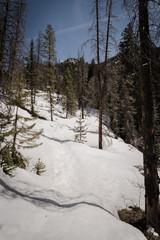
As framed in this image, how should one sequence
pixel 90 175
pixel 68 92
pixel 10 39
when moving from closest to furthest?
1. pixel 10 39
2. pixel 90 175
3. pixel 68 92

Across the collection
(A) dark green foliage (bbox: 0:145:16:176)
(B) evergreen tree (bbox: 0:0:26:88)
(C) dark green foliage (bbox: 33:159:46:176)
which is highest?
(B) evergreen tree (bbox: 0:0:26:88)

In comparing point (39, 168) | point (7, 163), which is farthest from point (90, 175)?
point (7, 163)

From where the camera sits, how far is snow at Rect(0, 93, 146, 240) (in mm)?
2499

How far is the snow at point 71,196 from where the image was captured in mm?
Answer: 2499

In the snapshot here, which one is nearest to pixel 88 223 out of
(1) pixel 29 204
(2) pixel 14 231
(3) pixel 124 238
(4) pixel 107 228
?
(4) pixel 107 228

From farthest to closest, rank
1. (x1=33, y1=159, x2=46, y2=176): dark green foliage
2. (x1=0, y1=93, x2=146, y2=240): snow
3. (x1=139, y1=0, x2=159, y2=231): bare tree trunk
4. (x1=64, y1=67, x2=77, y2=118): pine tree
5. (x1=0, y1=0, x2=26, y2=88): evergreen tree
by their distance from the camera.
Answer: (x1=64, y1=67, x2=77, y2=118): pine tree, (x1=33, y1=159, x2=46, y2=176): dark green foliage, (x1=0, y1=0, x2=26, y2=88): evergreen tree, (x1=139, y1=0, x2=159, y2=231): bare tree trunk, (x1=0, y1=93, x2=146, y2=240): snow

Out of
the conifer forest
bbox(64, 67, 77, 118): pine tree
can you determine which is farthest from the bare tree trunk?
bbox(64, 67, 77, 118): pine tree

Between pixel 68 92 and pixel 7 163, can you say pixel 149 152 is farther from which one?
pixel 68 92

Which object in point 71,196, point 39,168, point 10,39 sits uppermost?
point 10,39

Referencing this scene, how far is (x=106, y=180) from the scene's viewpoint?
6359mm

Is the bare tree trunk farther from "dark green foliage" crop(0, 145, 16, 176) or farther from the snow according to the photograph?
"dark green foliage" crop(0, 145, 16, 176)

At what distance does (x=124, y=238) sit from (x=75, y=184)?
4.28 metres

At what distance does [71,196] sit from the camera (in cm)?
520

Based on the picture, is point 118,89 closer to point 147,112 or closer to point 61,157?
point 61,157
